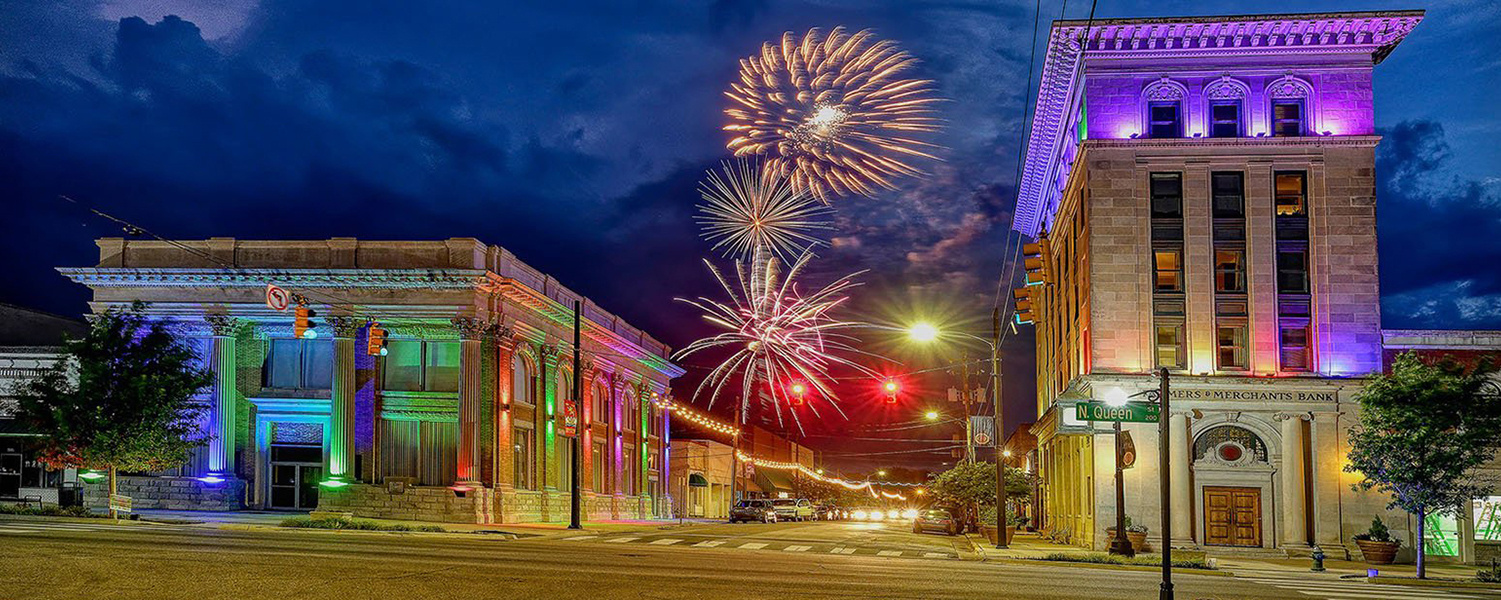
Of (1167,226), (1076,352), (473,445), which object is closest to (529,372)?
(473,445)

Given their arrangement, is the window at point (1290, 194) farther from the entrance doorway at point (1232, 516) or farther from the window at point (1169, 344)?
the entrance doorway at point (1232, 516)

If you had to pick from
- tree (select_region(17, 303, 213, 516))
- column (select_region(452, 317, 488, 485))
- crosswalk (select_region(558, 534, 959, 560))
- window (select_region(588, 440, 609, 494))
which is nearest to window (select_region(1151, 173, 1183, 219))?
crosswalk (select_region(558, 534, 959, 560))

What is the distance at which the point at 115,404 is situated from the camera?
42.4 m

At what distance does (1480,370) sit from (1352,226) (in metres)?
9.29

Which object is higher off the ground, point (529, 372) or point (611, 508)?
point (529, 372)

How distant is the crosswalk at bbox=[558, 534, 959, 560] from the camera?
33219mm

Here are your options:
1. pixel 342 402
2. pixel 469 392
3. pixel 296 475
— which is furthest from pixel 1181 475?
pixel 296 475

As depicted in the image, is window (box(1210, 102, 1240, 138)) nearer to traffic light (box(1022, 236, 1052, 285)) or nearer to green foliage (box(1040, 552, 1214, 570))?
green foliage (box(1040, 552, 1214, 570))

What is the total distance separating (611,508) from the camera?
68.1 metres

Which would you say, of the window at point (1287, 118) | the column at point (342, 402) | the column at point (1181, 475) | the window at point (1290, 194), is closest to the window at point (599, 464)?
the column at point (342, 402)

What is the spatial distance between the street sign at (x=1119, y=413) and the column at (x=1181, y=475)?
13219 millimetres

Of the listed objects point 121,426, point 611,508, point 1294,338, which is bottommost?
point 611,508

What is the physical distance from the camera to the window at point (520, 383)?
53.5m

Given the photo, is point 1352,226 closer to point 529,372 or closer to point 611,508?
point 529,372
